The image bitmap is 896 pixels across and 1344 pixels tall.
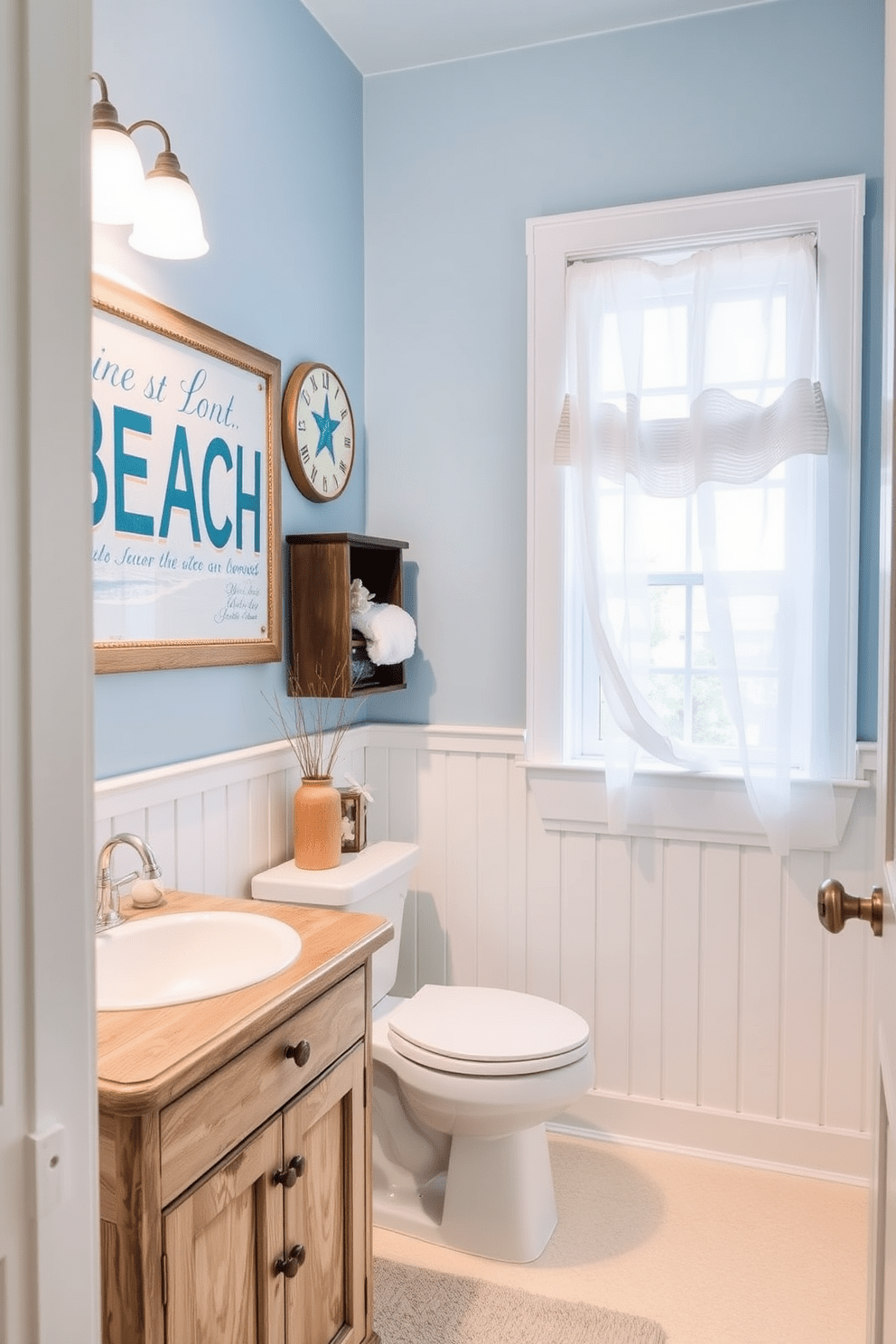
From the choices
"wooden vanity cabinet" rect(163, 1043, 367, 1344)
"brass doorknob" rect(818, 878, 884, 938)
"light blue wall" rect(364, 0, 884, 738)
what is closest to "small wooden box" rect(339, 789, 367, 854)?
"light blue wall" rect(364, 0, 884, 738)

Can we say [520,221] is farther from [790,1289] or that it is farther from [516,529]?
[790,1289]

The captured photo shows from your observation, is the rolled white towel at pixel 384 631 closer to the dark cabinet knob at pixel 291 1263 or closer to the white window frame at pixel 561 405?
the white window frame at pixel 561 405

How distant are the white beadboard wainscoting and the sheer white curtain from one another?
17 centimetres

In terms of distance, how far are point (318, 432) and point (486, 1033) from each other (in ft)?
4.73

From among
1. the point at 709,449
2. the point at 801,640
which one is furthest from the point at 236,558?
the point at 801,640

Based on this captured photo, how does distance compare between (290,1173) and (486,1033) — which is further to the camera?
(486,1033)

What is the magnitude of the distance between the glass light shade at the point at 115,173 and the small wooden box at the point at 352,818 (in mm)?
1295

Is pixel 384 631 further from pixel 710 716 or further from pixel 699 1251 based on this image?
pixel 699 1251

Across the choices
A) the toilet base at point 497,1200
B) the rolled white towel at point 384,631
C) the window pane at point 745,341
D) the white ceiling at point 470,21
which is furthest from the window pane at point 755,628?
the white ceiling at point 470,21

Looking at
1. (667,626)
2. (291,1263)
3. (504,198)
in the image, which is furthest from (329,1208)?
(504,198)

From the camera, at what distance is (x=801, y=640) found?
230 cm

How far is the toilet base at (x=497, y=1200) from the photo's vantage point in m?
2.03

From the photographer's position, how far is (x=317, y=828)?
217 cm

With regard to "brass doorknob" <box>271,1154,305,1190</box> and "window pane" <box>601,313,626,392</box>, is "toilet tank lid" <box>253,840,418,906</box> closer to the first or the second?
"brass doorknob" <box>271,1154,305,1190</box>
